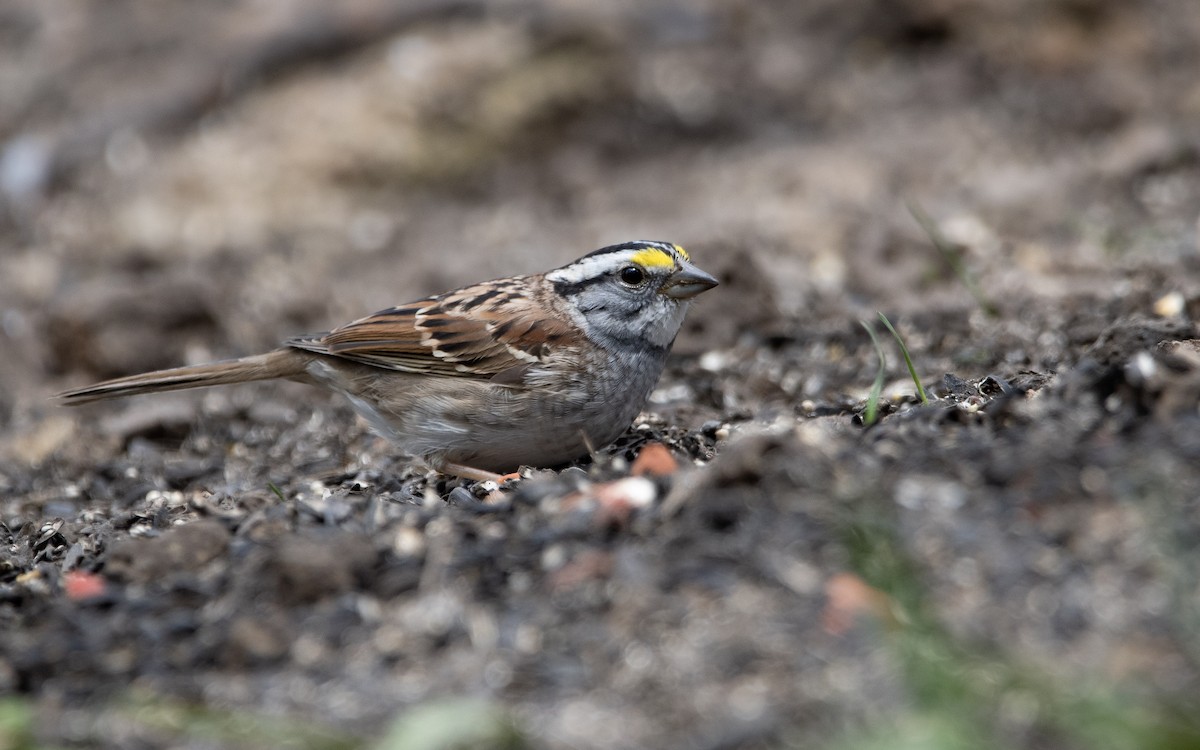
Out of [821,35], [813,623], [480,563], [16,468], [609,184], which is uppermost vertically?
[821,35]

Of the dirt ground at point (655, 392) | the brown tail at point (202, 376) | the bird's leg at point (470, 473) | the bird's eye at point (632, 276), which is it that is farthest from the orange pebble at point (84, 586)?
the bird's eye at point (632, 276)

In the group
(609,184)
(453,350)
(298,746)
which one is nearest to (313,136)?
(609,184)

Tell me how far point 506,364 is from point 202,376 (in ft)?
4.02

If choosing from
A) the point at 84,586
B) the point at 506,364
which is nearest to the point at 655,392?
the point at 506,364

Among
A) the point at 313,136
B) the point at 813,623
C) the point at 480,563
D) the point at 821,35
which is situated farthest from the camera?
the point at 821,35

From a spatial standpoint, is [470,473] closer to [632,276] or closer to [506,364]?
[506,364]

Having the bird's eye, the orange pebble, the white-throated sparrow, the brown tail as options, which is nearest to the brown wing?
the white-throated sparrow

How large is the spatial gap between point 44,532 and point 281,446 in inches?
53.6

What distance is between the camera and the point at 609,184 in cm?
822

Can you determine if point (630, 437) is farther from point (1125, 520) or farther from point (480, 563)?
point (1125, 520)

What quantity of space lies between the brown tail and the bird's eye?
49.3 inches

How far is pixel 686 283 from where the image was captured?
476 centimetres

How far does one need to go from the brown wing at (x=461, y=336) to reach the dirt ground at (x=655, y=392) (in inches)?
16.9

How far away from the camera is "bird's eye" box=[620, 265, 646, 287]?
4.78 meters
